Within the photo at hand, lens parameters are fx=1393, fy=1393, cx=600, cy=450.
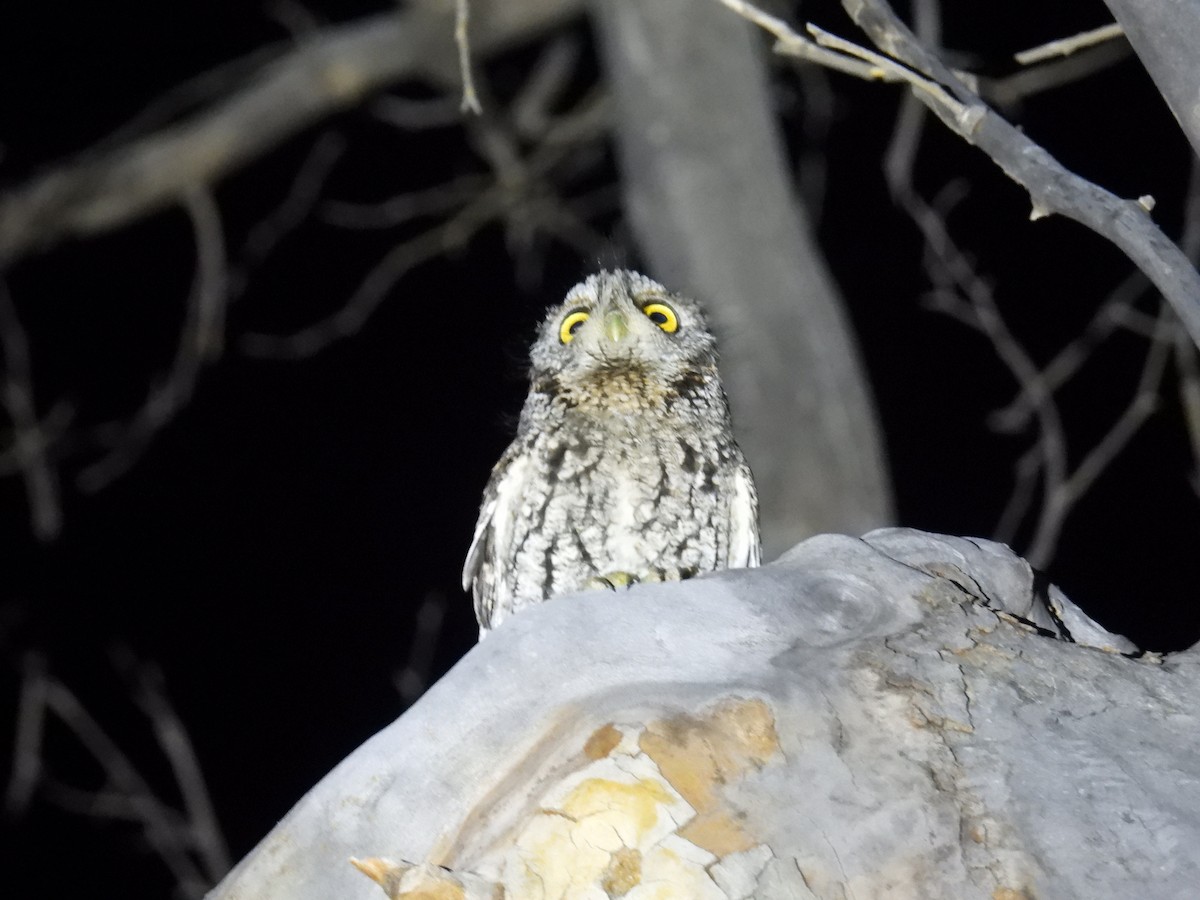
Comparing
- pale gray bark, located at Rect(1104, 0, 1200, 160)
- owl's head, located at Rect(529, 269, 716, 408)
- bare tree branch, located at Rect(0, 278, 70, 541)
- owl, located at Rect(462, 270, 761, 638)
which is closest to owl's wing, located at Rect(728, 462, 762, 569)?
owl, located at Rect(462, 270, 761, 638)

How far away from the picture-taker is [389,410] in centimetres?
443

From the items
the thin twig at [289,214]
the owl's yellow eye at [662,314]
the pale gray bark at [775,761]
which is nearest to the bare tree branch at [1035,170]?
the pale gray bark at [775,761]

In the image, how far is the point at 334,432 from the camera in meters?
4.38

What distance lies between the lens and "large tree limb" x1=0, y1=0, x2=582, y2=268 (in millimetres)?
3828

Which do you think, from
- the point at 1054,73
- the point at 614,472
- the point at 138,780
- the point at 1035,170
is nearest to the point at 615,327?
the point at 614,472

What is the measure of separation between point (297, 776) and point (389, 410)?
1.16m

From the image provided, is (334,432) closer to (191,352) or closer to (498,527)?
(191,352)

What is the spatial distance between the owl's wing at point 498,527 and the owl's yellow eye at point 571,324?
24 centimetres

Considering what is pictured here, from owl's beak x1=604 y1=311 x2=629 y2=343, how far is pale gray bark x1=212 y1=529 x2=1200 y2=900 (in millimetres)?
1028

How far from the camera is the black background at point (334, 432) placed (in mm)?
4176

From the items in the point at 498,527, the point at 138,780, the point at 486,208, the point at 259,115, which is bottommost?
the point at 138,780

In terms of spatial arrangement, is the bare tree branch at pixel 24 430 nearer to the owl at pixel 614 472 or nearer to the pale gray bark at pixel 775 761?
the owl at pixel 614 472

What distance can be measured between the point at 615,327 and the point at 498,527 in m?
0.40

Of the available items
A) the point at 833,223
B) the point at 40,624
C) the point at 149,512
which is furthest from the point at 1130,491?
the point at 40,624
